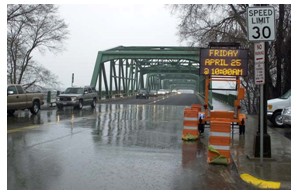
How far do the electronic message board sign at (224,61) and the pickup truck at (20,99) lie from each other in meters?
11.4

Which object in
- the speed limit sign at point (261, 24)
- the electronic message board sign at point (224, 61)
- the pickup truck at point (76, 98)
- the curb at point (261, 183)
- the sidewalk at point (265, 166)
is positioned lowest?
the curb at point (261, 183)

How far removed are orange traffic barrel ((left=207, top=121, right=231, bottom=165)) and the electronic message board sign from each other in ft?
14.4

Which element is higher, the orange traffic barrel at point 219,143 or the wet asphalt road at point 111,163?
the orange traffic barrel at point 219,143

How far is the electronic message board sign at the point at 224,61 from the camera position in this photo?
1264cm

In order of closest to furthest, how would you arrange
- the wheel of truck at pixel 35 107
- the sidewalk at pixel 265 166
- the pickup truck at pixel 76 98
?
the sidewalk at pixel 265 166 → the wheel of truck at pixel 35 107 → the pickup truck at pixel 76 98

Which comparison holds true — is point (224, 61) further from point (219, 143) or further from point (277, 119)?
point (277, 119)

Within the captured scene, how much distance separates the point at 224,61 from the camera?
12.7 metres

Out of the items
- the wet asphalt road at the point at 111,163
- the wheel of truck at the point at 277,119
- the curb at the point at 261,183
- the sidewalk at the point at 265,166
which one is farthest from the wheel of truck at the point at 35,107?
the curb at the point at 261,183

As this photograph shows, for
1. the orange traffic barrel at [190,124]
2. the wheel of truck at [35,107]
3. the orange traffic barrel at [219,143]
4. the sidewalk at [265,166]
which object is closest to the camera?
the sidewalk at [265,166]

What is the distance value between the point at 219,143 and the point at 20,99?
50.4 feet

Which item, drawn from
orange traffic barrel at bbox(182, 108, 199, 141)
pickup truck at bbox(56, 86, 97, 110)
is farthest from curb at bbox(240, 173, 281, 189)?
pickup truck at bbox(56, 86, 97, 110)

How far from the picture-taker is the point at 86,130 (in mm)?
14656

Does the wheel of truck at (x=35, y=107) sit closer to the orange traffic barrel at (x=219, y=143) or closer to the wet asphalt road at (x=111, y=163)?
the wet asphalt road at (x=111, y=163)

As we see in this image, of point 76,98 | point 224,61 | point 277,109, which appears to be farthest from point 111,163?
point 76,98
